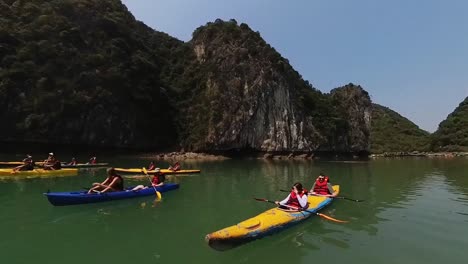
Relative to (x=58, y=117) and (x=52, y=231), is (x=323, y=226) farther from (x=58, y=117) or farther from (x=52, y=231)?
(x=58, y=117)

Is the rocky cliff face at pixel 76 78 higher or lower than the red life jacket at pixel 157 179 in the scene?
higher

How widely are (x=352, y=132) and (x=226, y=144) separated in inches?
1294

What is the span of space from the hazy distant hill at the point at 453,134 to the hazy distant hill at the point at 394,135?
4.52 meters

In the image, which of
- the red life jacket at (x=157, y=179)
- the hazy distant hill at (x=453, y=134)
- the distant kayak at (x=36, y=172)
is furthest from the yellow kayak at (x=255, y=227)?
the hazy distant hill at (x=453, y=134)

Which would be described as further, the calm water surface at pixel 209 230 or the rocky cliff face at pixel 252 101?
the rocky cliff face at pixel 252 101

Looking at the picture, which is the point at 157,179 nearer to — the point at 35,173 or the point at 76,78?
the point at 35,173

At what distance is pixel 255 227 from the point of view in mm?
11266

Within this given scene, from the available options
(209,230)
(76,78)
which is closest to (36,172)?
(209,230)

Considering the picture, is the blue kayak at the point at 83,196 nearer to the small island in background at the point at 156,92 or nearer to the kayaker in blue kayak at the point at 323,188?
the kayaker in blue kayak at the point at 323,188

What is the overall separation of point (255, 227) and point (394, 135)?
134 meters

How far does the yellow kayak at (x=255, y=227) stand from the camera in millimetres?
10047

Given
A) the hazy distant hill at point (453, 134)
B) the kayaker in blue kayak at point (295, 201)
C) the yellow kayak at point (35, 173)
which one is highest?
the hazy distant hill at point (453, 134)

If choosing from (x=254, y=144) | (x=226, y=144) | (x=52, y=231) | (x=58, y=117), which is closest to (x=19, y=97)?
(x=58, y=117)

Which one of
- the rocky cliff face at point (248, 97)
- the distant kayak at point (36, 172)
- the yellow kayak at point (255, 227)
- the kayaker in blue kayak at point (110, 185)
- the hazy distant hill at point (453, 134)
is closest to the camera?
the yellow kayak at point (255, 227)
